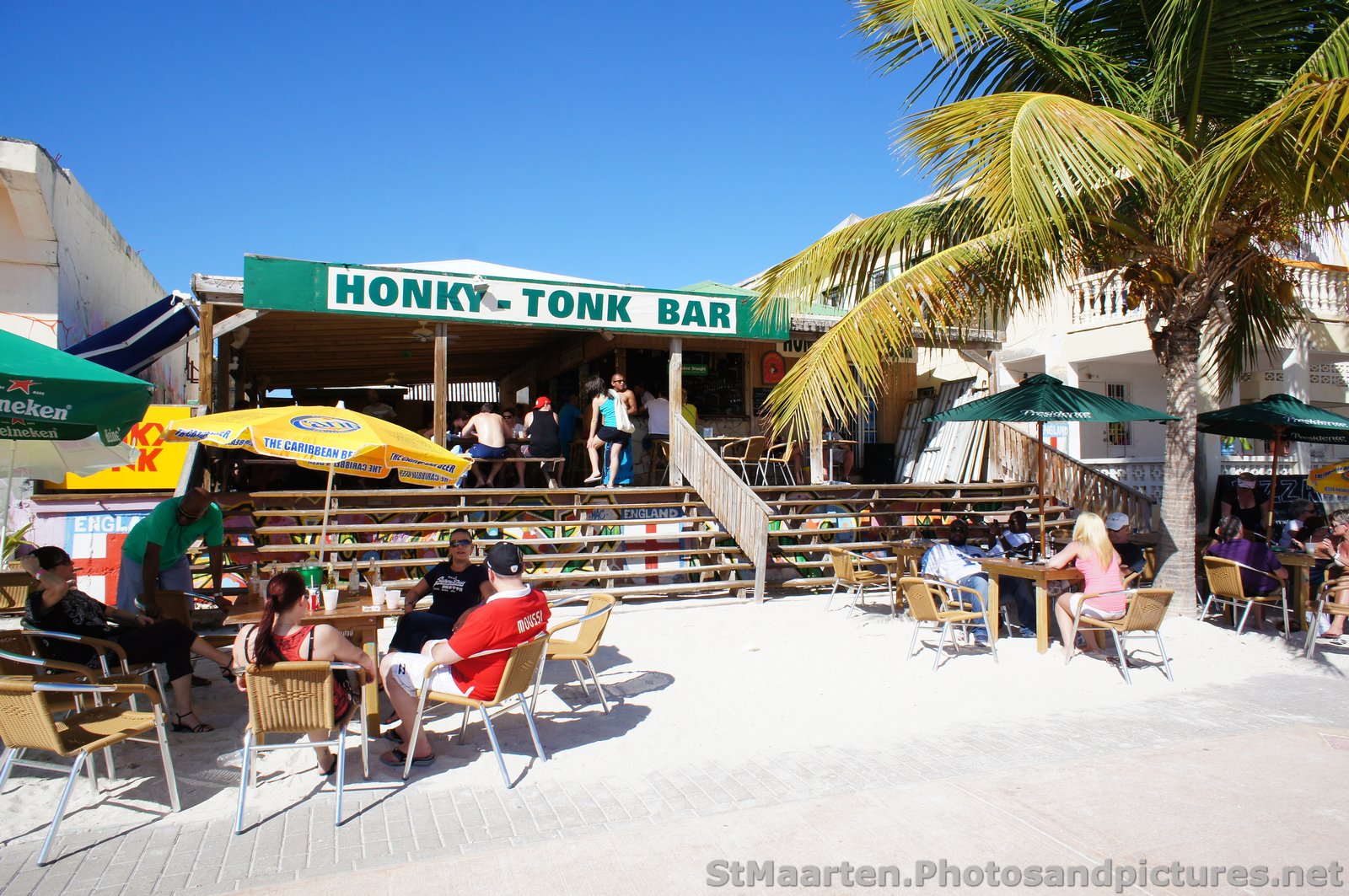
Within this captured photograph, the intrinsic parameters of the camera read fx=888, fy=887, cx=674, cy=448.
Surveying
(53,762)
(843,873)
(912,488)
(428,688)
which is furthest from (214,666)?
(912,488)

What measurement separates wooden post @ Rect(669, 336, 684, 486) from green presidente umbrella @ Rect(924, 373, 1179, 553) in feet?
11.9

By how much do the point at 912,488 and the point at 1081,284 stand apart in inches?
289

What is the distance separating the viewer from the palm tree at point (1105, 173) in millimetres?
6902

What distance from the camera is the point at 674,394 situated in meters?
12.2

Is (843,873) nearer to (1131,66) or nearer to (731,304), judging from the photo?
(1131,66)

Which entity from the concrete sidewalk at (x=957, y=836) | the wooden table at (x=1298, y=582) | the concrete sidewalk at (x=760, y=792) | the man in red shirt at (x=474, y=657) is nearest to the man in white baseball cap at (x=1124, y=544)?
the wooden table at (x=1298, y=582)

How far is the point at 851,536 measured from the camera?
11.8 m

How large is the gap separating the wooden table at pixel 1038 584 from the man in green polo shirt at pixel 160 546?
625cm

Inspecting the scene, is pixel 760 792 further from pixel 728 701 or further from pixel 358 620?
pixel 358 620

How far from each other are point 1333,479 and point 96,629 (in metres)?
13.1

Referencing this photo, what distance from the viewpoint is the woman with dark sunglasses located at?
5633 millimetres

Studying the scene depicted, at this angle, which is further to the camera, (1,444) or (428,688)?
(1,444)

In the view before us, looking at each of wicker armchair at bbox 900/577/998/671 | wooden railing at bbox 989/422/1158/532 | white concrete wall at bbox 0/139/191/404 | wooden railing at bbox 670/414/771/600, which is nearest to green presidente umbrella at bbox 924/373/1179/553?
wicker armchair at bbox 900/577/998/671

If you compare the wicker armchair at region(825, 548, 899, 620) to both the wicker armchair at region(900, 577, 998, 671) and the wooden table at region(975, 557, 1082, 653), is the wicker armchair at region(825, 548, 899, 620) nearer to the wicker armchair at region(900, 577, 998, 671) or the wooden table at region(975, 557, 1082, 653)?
the wicker armchair at region(900, 577, 998, 671)
